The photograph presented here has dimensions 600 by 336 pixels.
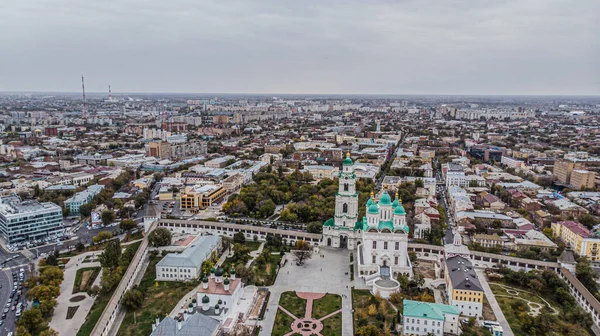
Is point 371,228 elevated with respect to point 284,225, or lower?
elevated

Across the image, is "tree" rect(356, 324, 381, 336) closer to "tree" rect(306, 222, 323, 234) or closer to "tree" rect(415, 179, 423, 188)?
"tree" rect(306, 222, 323, 234)

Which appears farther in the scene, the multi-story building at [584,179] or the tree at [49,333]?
the multi-story building at [584,179]

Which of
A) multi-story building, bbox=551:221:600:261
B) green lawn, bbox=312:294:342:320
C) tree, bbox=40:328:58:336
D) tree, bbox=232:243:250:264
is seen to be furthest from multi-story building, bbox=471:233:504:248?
tree, bbox=40:328:58:336

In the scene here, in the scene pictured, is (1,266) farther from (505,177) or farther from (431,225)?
(505,177)

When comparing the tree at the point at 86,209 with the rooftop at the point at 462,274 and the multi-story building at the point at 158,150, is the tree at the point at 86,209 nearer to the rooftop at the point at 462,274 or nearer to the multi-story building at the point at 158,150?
the rooftop at the point at 462,274

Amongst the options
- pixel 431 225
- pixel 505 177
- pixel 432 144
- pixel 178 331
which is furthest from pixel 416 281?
pixel 432 144

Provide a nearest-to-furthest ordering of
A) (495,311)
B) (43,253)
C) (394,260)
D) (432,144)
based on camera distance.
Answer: (495,311)
(394,260)
(43,253)
(432,144)

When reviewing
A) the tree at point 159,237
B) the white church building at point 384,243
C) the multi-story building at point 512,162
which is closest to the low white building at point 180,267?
the tree at point 159,237
